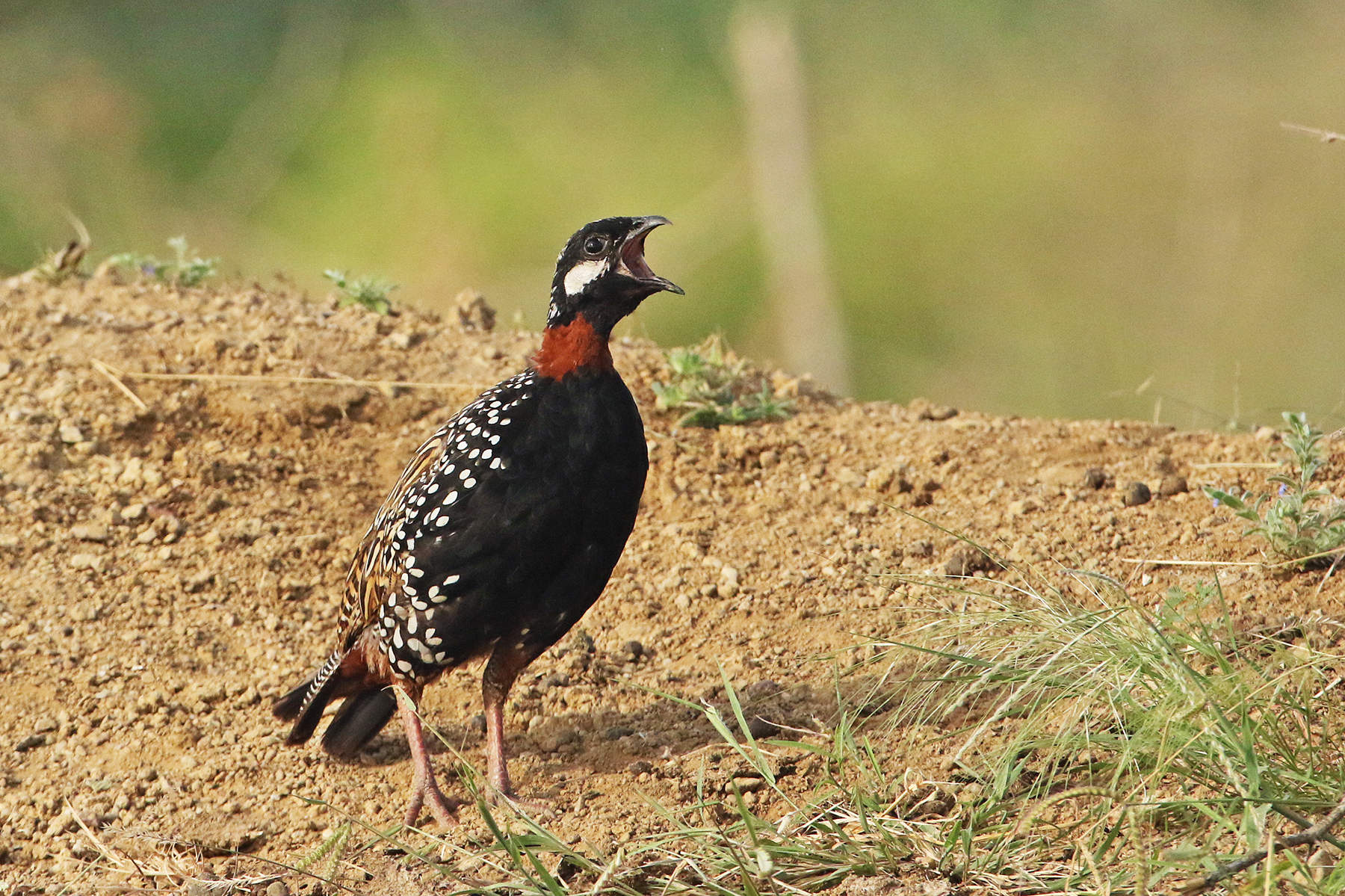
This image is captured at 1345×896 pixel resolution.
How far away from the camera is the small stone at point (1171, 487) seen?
4.90 m

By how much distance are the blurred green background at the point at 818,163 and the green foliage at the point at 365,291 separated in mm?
4528

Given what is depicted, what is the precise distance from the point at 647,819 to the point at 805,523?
1.75 meters

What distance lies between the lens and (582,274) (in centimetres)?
385

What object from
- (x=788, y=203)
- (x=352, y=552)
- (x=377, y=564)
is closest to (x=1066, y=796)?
(x=377, y=564)

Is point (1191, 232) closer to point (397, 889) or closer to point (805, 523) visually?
point (805, 523)

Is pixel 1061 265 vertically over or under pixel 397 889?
over

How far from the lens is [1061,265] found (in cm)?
1152

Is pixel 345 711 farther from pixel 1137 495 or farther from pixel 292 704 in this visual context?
pixel 1137 495

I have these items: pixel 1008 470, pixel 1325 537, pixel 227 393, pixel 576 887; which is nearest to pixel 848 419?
pixel 1008 470

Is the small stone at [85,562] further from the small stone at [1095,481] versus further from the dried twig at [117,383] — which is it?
the small stone at [1095,481]

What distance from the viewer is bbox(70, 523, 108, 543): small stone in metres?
4.98

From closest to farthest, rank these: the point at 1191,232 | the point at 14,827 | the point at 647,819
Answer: the point at 647,819 → the point at 14,827 → the point at 1191,232

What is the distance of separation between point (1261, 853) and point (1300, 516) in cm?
176

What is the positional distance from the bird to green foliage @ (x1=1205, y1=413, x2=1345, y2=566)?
176 cm
